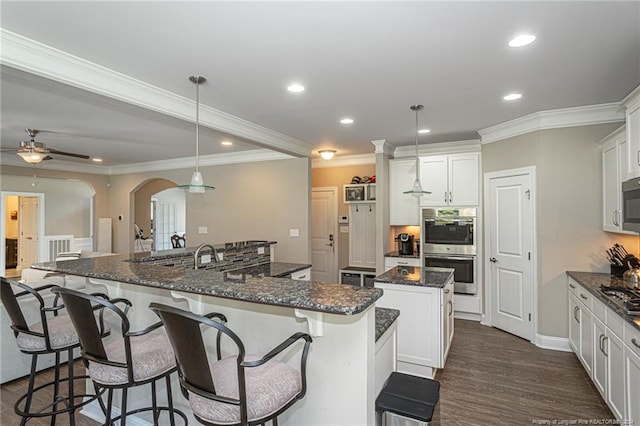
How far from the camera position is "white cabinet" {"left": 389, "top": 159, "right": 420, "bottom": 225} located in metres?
A: 5.33

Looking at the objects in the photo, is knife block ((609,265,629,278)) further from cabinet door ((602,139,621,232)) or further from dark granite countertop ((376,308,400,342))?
dark granite countertop ((376,308,400,342))

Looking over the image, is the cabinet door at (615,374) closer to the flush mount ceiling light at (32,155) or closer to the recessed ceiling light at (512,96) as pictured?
the recessed ceiling light at (512,96)

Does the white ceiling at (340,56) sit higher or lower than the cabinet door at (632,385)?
higher

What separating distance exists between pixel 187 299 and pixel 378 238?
3.74 meters

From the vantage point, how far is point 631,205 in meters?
2.73

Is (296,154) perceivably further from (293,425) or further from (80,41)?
(293,425)

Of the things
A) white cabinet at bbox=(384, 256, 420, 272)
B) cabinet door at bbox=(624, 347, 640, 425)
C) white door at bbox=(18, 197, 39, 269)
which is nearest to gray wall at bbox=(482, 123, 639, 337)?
white cabinet at bbox=(384, 256, 420, 272)

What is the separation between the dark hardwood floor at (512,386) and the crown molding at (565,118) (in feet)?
8.29

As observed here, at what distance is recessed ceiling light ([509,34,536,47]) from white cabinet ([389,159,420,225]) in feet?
10.2

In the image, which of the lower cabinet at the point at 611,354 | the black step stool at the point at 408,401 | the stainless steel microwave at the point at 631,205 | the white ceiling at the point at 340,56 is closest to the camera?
the black step stool at the point at 408,401

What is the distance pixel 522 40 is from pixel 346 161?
175 inches

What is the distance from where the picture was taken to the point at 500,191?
4.39 metres

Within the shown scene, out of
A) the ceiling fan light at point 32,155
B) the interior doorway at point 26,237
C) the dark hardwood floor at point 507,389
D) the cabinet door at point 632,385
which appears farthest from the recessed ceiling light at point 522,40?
the interior doorway at point 26,237

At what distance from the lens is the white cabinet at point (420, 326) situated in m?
3.04
